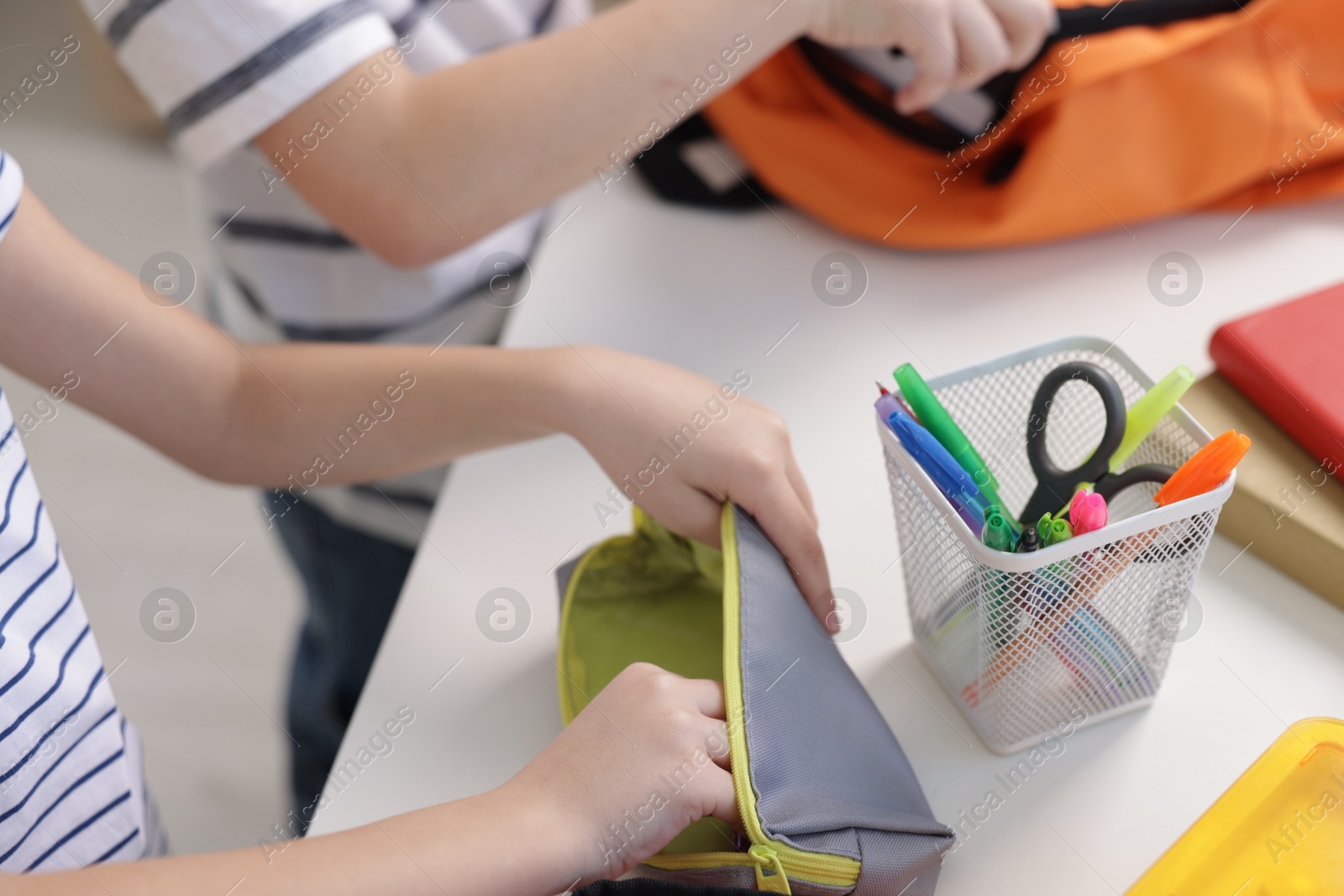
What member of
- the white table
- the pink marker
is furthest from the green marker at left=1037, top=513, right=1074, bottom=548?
the white table

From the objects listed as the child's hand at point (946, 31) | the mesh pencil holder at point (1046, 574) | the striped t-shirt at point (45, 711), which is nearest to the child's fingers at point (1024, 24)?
the child's hand at point (946, 31)

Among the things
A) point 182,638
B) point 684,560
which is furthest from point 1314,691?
point 182,638

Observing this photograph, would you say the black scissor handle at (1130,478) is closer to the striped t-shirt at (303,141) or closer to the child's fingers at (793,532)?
the child's fingers at (793,532)

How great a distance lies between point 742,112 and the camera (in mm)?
718

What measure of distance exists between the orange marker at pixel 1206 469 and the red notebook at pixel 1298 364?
0.15m

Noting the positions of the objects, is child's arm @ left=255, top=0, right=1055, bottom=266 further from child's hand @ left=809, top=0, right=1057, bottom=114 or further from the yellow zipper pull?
the yellow zipper pull

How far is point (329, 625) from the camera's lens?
86 centimetres

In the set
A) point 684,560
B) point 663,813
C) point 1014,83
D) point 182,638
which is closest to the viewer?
point 663,813

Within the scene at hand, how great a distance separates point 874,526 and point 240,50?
43 cm

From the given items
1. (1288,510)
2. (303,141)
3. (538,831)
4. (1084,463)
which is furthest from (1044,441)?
(303,141)

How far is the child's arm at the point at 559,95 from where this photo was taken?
59 cm

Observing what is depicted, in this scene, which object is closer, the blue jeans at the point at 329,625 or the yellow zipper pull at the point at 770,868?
the yellow zipper pull at the point at 770,868

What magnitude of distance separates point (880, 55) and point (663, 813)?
0.49 metres

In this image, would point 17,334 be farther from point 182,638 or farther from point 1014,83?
point 182,638
